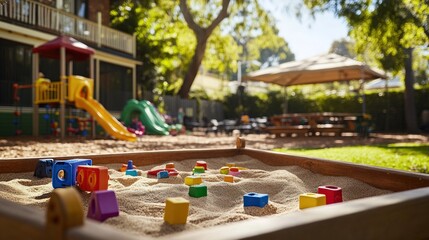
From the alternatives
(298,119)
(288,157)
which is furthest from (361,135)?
(288,157)

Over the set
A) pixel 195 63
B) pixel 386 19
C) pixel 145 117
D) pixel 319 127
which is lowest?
pixel 319 127

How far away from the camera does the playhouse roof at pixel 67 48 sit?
33.8ft

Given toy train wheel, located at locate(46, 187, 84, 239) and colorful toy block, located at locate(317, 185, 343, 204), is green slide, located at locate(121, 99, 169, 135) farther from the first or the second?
toy train wheel, located at locate(46, 187, 84, 239)

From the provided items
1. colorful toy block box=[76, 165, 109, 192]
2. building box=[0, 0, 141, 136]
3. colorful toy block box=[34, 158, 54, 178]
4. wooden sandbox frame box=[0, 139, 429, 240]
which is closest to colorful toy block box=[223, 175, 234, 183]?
colorful toy block box=[76, 165, 109, 192]

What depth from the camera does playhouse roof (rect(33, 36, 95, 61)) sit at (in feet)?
33.8

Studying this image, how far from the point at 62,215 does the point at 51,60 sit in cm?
1395

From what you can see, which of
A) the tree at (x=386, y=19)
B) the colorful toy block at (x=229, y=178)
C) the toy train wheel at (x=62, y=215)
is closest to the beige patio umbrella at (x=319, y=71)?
the tree at (x=386, y=19)

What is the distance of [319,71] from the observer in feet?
41.2

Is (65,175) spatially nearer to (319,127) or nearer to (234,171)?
(234,171)

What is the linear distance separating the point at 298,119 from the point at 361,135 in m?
2.36

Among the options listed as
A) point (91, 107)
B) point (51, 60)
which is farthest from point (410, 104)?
point (51, 60)

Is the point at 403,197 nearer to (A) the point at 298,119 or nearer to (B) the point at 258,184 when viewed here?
(B) the point at 258,184

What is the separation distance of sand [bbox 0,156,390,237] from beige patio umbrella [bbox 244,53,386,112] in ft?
31.6

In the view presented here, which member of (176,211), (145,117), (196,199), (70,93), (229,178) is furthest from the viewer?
(145,117)
